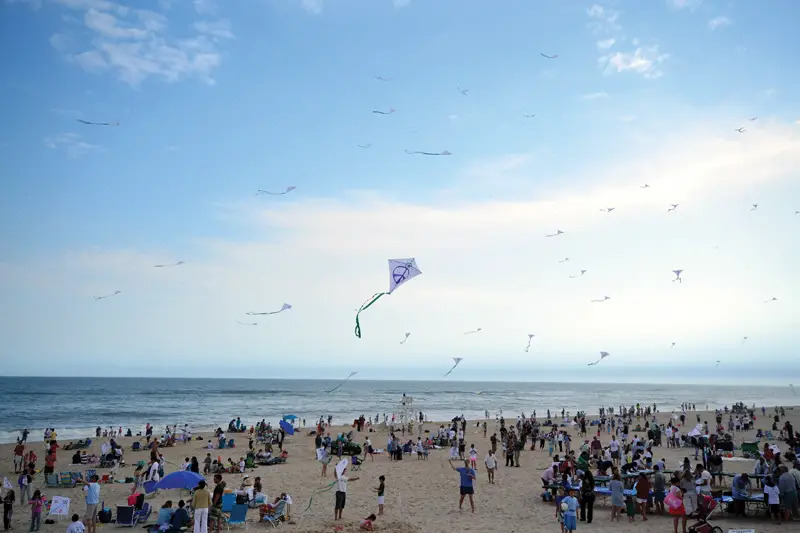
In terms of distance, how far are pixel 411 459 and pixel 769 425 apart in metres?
28.9

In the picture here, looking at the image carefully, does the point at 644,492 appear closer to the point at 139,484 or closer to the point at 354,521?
the point at 354,521

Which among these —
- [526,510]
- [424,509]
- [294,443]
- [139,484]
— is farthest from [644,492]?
[294,443]

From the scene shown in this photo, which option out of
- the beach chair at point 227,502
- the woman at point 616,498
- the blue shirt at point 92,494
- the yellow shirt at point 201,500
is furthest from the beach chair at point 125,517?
the woman at point 616,498

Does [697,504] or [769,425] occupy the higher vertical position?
[697,504]

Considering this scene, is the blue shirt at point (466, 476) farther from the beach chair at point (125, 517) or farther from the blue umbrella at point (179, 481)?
the beach chair at point (125, 517)

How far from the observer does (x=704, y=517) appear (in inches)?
379

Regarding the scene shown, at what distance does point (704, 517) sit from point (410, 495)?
764cm

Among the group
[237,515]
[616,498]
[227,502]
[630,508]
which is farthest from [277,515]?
[630,508]

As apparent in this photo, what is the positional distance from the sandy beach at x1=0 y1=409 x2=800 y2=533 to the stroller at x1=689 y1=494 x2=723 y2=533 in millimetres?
723

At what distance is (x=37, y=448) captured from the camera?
26.6 m

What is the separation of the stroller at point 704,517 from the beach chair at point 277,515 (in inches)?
322

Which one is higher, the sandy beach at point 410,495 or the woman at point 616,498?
the woman at point 616,498

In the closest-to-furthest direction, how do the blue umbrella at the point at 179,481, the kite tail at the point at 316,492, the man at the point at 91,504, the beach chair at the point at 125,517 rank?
the man at the point at 91,504 < the beach chair at the point at 125,517 < the blue umbrella at the point at 179,481 < the kite tail at the point at 316,492

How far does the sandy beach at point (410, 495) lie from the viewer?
1139 centimetres
